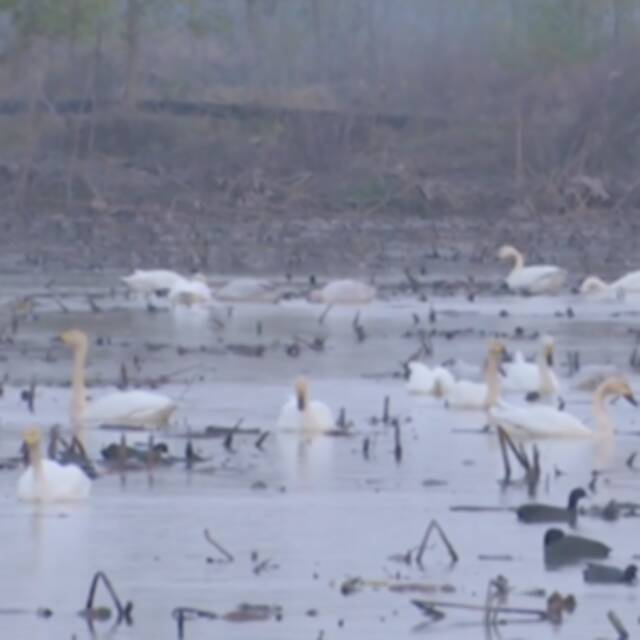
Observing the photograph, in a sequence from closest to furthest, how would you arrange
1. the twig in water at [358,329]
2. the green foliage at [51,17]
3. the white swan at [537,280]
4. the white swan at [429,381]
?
1. the white swan at [429,381]
2. the twig in water at [358,329]
3. the white swan at [537,280]
4. the green foliage at [51,17]

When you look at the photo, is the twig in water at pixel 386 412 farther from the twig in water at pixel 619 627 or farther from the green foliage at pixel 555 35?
the green foliage at pixel 555 35

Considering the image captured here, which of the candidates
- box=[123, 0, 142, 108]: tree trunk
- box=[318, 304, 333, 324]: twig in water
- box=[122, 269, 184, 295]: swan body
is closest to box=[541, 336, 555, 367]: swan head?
box=[318, 304, 333, 324]: twig in water

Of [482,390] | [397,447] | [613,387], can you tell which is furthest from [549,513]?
[482,390]

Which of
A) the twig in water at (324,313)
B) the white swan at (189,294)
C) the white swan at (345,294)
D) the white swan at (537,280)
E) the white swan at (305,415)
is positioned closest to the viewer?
the white swan at (305,415)

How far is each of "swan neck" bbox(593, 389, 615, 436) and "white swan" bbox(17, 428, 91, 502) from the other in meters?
3.72

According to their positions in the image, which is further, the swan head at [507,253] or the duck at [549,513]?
the swan head at [507,253]

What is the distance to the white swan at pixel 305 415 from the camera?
1538cm

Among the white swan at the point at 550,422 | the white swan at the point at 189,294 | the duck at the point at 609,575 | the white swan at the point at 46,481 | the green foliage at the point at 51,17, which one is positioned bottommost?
the duck at the point at 609,575

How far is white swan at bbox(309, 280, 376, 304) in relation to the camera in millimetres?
26156

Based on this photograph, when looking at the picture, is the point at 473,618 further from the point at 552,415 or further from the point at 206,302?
the point at 206,302

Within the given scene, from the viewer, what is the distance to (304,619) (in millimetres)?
9992

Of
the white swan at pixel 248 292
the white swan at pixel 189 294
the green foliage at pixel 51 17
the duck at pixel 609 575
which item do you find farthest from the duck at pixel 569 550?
the green foliage at pixel 51 17

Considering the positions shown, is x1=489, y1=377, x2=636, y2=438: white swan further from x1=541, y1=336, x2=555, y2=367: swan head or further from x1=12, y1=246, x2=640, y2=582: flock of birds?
x1=541, y1=336, x2=555, y2=367: swan head

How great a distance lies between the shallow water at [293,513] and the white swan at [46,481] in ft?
0.26
